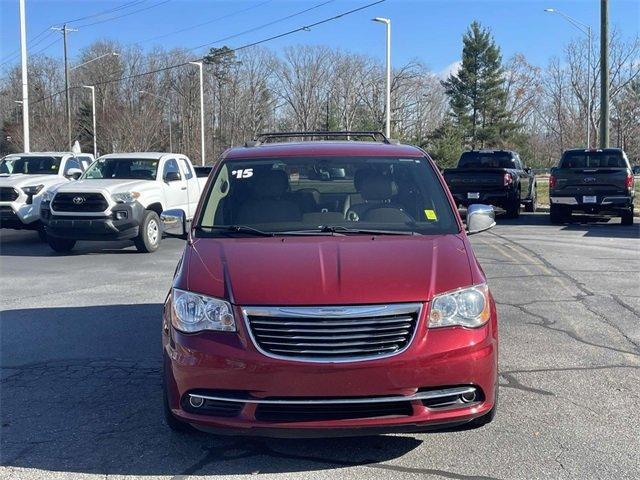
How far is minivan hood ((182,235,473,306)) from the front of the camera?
12.4 feet

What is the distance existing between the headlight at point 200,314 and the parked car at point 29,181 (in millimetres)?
11319

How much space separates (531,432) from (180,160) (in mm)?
11849

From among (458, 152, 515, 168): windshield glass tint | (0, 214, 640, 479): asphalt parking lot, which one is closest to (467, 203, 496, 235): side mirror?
(0, 214, 640, 479): asphalt parking lot

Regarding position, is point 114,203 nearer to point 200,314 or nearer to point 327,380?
point 200,314

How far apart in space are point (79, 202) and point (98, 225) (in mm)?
542

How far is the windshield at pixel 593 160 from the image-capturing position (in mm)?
18316

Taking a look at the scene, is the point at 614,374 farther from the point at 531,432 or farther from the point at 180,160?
the point at 180,160

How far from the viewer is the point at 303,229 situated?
4.85m

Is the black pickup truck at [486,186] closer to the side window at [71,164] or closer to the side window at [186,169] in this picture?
the side window at [186,169]

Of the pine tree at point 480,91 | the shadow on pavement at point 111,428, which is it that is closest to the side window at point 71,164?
the shadow on pavement at point 111,428

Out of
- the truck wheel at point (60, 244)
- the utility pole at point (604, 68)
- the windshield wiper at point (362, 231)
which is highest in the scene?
the utility pole at point (604, 68)

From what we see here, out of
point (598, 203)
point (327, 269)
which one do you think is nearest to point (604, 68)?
point (598, 203)

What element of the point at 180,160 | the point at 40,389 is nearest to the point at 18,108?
the point at 180,160

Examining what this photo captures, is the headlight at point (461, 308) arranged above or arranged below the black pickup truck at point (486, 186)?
below
